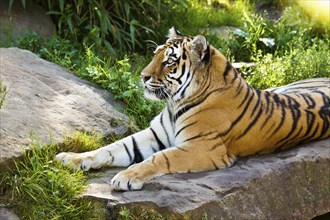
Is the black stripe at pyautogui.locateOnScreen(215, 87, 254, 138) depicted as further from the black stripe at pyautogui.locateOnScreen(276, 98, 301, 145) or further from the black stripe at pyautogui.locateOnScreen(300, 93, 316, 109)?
the black stripe at pyautogui.locateOnScreen(300, 93, 316, 109)

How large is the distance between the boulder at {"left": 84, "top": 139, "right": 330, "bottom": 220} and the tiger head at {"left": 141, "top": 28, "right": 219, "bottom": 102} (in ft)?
2.20

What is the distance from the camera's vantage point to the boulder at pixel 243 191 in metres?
4.48

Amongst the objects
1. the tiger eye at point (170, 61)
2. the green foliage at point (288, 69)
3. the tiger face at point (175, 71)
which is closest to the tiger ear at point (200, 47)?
the tiger face at point (175, 71)

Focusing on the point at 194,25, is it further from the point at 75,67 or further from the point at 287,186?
the point at 287,186

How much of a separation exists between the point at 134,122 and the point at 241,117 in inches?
49.5

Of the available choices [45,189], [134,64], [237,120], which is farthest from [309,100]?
[134,64]

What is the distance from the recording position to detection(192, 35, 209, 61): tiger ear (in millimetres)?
5125

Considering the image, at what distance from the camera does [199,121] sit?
16.8 ft

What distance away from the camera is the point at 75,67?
23.5 ft

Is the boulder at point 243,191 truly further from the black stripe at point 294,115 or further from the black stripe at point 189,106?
the black stripe at point 189,106

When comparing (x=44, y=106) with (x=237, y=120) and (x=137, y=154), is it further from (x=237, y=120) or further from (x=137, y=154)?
(x=237, y=120)

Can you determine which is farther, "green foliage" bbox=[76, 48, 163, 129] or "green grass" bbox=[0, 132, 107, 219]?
"green foliage" bbox=[76, 48, 163, 129]

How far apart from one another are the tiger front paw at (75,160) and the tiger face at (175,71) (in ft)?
2.19

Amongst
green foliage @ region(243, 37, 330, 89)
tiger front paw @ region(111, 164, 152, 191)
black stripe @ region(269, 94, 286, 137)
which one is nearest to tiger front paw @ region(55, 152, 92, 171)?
tiger front paw @ region(111, 164, 152, 191)
